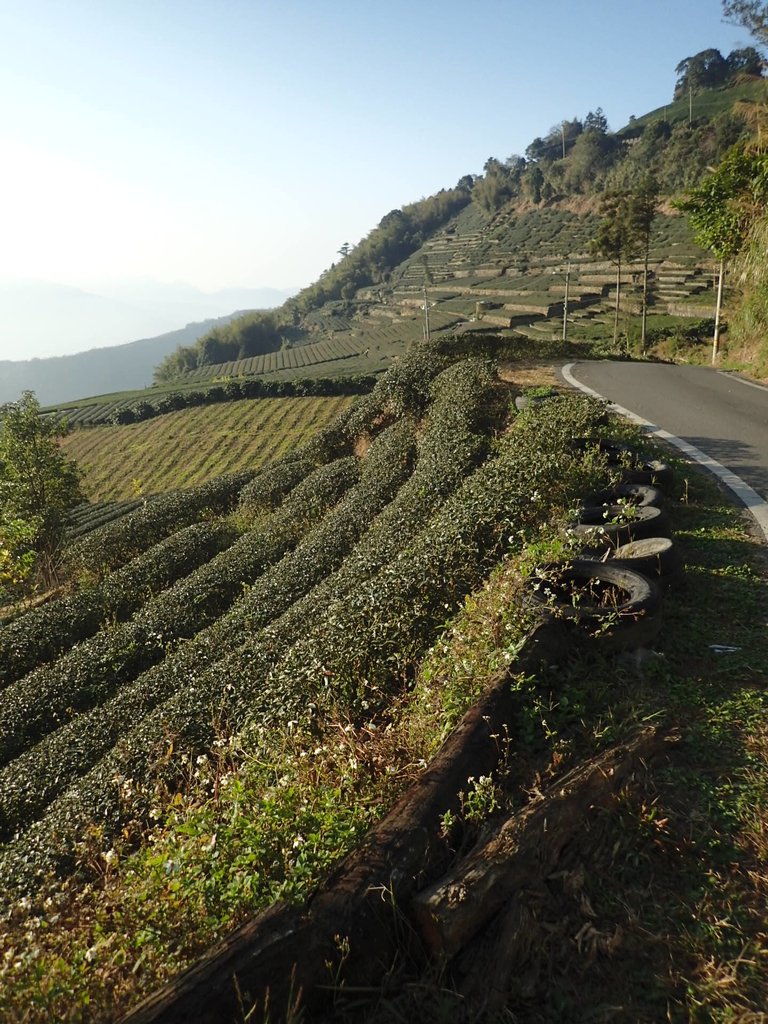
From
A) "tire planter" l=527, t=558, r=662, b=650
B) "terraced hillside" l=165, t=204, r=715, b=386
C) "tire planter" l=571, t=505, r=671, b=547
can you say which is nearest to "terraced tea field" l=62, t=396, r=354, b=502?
"terraced hillside" l=165, t=204, r=715, b=386

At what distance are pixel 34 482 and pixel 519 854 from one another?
1237 inches

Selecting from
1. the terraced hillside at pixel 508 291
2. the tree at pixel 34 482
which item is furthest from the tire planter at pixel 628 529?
the terraced hillside at pixel 508 291

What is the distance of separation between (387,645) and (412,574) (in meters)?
1.40

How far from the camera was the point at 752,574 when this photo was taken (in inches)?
261

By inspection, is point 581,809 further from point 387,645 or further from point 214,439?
point 214,439

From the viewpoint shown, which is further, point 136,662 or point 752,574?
point 136,662

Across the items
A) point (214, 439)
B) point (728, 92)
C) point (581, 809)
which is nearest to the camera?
point (581, 809)

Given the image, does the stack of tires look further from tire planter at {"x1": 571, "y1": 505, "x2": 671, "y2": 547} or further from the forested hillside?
the forested hillside

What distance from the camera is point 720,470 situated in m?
10.4

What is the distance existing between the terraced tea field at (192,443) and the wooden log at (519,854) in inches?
1754

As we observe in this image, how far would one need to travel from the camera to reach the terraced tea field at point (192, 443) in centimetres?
5275

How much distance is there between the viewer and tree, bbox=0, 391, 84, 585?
1083 inches

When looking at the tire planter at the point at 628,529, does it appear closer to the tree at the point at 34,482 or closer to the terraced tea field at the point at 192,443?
the tree at the point at 34,482

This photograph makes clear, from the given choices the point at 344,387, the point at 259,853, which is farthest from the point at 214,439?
the point at 259,853
